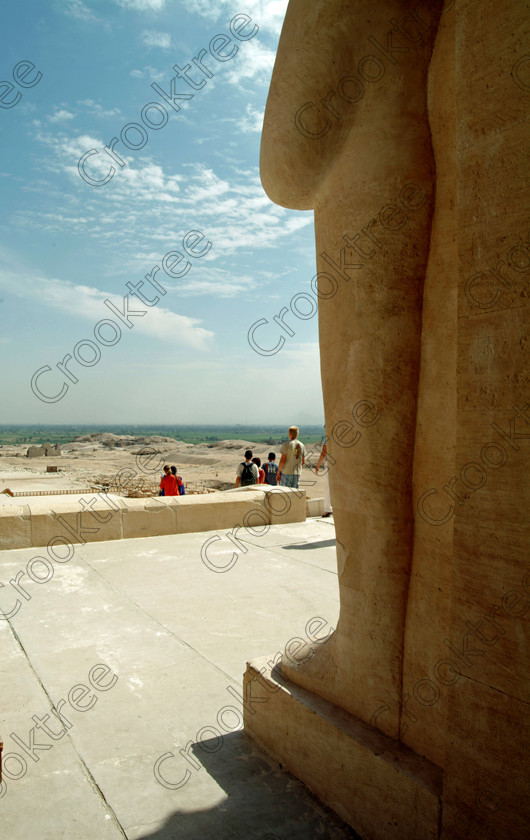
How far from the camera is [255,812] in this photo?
1.76 metres

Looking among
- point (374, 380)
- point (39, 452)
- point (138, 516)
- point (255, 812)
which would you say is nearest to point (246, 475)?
point (138, 516)

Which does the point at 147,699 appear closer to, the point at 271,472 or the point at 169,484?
the point at 169,484

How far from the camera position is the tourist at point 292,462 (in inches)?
284

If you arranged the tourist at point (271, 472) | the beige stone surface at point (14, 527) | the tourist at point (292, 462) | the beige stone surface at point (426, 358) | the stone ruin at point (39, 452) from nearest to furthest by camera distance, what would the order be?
the beige stone surface at point (426, 358), the beige stone surface at point (14, 527), the tourist at point (292, 462), the tourist at point (271, 472), the stone ruin at point (39, 452)

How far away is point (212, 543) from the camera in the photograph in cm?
539

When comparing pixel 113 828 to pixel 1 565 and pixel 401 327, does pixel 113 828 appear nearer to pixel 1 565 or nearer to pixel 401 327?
pixel 401 327

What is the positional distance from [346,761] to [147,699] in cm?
105

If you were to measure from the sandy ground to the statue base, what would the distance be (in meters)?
14.7

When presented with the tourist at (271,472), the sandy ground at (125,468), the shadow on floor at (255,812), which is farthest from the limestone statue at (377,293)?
the sandy ground at (125,468)

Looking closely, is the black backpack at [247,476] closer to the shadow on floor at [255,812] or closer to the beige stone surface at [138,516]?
the beige stone surface at [138,516]

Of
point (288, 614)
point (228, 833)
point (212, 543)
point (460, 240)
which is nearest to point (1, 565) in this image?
point (212, 543)

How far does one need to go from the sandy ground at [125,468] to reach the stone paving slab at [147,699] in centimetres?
1276

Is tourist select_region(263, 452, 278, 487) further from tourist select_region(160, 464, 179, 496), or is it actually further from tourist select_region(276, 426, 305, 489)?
tourist select_region(160, 464, 179, 496)

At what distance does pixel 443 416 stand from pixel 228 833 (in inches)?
53.1
